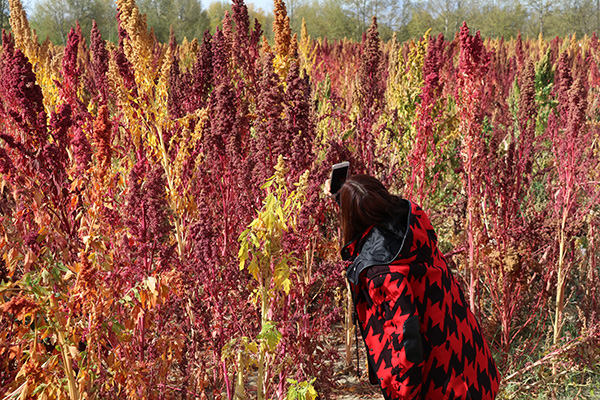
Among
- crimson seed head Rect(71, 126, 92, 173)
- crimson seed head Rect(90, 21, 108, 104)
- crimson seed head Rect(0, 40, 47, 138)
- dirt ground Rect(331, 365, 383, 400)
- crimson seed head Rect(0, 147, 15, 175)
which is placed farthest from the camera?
crimson seed head Rect(90, 21, 108, 104)

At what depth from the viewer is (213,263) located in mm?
2266

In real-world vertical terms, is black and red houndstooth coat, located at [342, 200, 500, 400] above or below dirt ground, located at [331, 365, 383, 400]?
above

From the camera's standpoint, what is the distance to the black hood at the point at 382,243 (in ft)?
5.96

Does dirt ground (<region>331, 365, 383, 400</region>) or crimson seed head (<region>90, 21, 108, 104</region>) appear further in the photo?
crimson seed head (<region>90, 21, 108, 104</region>)

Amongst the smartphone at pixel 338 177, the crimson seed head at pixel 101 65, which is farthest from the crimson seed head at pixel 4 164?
the crimson seed head at pixel 101 65

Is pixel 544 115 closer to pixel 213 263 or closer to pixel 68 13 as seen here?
pixel 213 263

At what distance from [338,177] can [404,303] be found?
0.61m

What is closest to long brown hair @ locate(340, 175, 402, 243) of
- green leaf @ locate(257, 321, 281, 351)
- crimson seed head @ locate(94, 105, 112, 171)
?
green leaf @ locate(257, 321, 281, 351)

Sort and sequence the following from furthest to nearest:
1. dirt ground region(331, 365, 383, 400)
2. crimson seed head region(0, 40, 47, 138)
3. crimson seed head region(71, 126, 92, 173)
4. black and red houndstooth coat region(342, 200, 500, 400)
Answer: dirt ground region(331, 365, 383, 400) < crimson seed head region(71, 126, 92, 173) < crimson seed head region(0, 40, 47, 138) < black and red houndstooth coat region(342, 200, 500, 400)

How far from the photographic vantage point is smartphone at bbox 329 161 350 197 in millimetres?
2010

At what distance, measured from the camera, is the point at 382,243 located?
1.85m

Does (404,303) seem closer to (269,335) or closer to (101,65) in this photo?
(269,335)

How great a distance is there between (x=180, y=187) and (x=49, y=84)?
2546 millimetres

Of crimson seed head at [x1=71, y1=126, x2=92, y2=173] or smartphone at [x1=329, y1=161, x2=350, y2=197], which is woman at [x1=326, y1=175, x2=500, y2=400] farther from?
crimson seed head at [x1=71, y1=126, x2=92, y2=173]
